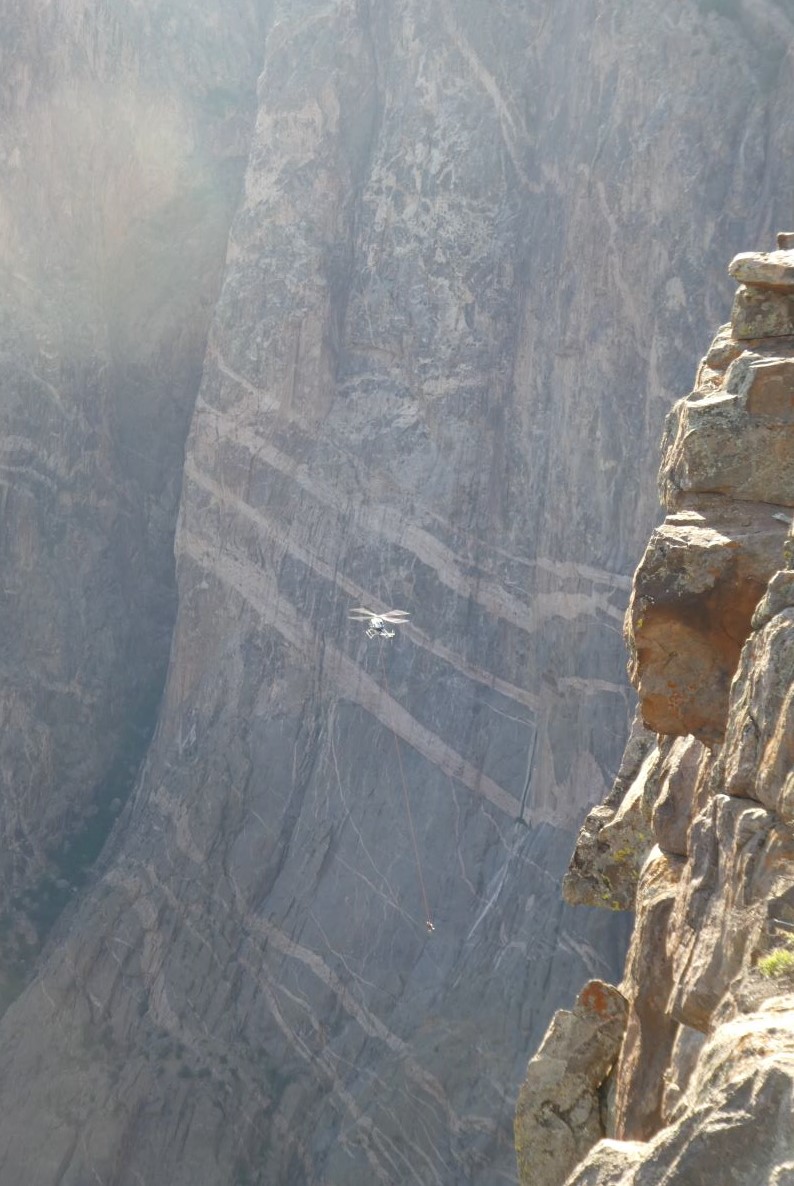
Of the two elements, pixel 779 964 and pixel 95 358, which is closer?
pixel 779 964

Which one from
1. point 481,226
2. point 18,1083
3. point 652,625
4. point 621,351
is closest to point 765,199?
point 621,351

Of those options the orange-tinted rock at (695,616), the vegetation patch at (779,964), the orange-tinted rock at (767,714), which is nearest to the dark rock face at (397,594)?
the orange-tinted rock at (695,616)

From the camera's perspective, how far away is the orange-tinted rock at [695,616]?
24.2 feet

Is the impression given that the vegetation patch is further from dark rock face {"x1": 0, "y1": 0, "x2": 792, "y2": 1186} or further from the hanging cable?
the hanging cable

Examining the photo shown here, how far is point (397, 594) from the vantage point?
2389 cm

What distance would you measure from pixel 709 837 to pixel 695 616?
139 centimetres

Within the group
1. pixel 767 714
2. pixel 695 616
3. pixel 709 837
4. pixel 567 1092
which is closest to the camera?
pixel 767 714

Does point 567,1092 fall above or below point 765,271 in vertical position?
below

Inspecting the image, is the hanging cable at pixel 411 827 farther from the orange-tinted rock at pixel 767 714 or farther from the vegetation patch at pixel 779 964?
the vegetation patch at pixel 779 964

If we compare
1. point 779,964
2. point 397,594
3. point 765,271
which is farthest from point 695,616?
point 397,594

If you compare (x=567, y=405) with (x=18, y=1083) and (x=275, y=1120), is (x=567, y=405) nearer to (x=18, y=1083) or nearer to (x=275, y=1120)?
(x=275, y=1120)

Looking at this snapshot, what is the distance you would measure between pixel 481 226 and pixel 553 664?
8.04 metres

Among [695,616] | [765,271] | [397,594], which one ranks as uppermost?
[765,271]

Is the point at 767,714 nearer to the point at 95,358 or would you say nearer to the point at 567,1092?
the point at 567,1092
